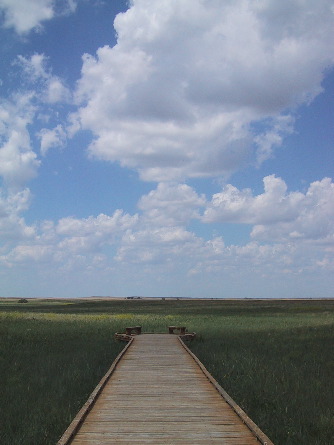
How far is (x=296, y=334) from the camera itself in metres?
26.8

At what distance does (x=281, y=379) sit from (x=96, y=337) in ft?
47.3

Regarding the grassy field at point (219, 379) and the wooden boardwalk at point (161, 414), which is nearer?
→ the wooden boardwalk at point (161, 414)

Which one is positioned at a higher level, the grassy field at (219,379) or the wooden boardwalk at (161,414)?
the wooden boardwalk at (161,414)

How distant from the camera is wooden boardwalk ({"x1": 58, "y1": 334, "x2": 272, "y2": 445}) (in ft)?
22.9

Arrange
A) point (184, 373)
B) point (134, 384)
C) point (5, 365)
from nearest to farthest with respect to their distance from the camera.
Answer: point (134, 384), point (184, 373), point (5, 365)

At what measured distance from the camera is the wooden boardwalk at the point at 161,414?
6965mm

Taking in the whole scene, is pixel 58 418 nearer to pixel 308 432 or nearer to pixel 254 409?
pixel 254 409

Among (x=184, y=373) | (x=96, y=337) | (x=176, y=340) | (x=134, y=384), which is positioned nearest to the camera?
(x=134, y=384)

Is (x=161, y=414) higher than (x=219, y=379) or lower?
higher

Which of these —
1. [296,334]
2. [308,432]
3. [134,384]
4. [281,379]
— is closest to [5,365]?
[134,384]

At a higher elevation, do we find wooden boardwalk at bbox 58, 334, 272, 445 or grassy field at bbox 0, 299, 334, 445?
wooden boardwalk at bbox 58, 334, 272, 445

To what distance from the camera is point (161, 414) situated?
8.37 meters

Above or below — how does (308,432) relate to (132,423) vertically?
below

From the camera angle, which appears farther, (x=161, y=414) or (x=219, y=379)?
(x=219, y=379)
